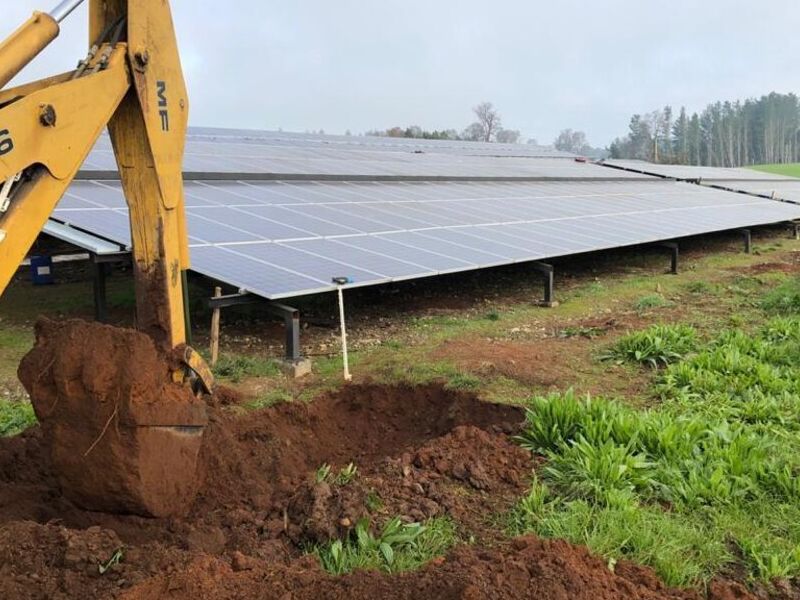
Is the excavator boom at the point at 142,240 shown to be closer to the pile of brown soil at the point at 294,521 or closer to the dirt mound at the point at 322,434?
the pile of brown soil at the point at 294,521

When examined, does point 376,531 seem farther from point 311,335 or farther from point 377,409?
point 311,335

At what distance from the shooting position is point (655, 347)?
26.4 ft

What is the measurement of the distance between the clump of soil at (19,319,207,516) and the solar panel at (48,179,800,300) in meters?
3.88

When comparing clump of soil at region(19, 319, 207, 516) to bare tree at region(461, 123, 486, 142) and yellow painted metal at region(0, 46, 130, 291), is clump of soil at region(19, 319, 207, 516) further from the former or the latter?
bare tree at region(461, 123, 486, 142)

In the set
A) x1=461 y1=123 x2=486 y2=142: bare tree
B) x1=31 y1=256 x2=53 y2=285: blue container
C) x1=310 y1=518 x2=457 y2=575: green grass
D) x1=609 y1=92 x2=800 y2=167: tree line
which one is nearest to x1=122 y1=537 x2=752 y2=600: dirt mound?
x1=310 y1=518 x2=457 y2=575: green grass

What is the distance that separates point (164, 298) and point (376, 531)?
1.87 m

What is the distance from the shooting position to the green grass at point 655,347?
26.0ft

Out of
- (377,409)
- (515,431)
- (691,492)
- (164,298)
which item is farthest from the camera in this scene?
(377,409)

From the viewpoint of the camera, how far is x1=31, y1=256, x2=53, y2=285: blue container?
13.3 meters

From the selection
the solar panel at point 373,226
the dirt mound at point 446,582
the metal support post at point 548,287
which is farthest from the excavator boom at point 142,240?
the metal support post at point 548,287

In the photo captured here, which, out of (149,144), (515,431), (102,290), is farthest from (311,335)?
(149,144)

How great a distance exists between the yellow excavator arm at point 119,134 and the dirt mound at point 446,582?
4.53 feet

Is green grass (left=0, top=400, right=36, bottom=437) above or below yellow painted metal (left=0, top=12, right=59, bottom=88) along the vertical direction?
below

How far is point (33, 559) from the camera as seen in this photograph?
11.4 feet
